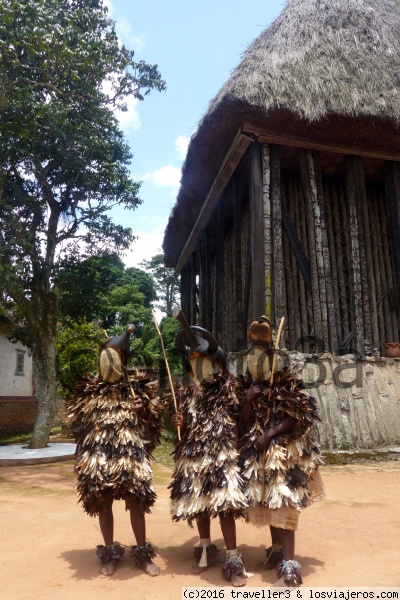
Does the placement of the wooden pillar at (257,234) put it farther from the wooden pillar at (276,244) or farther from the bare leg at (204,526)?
the bare leg at (204,526)

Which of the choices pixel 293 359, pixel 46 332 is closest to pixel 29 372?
pixel 46 332

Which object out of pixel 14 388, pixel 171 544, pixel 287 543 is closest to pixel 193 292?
pixel 14 388

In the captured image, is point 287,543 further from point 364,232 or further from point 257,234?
point 364,232

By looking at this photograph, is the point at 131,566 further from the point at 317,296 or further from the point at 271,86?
the point at 271,86

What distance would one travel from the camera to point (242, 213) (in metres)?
10.8

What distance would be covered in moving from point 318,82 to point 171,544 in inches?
267

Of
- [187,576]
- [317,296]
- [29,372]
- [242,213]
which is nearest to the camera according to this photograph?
[187,576]

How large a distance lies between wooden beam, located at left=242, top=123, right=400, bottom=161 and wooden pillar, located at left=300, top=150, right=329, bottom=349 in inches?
7.4

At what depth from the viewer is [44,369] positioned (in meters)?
9.48

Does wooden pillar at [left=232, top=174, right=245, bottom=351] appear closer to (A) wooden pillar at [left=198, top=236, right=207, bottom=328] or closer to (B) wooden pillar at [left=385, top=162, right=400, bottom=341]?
(B) wooden pillar at [left=385, top=162, right=400, bottom=341]

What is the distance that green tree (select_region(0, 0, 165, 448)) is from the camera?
839 cm

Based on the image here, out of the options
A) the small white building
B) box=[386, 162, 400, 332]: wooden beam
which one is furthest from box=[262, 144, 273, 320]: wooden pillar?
the small white building

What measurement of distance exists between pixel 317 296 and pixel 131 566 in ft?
18.0

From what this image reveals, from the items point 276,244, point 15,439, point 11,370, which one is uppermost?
point 276,244
